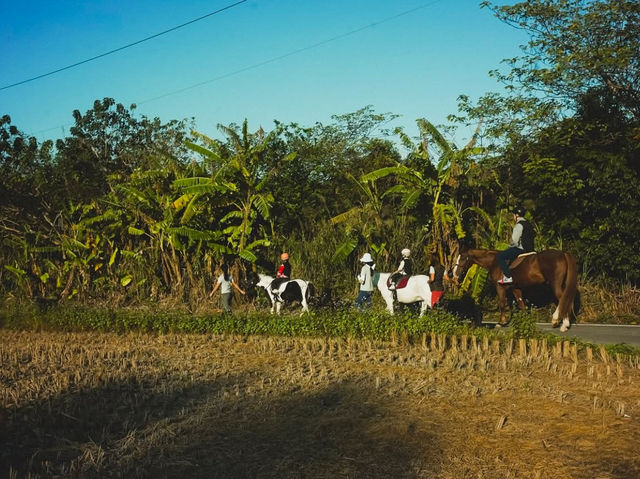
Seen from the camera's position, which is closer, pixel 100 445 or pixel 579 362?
pixel 100 445

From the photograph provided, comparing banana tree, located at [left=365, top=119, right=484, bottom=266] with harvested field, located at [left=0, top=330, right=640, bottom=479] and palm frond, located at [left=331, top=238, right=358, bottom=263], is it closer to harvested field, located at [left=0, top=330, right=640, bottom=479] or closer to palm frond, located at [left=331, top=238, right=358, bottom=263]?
palm frond, located at [left=331, top=238, right=358, bottom=263]

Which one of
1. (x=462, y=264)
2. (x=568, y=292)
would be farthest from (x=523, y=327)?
(x=462, y=264)

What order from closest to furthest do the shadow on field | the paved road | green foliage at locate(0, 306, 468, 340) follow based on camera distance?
the shadow on field, the paved road, green foliage at locate(0, 306, 468, 340)

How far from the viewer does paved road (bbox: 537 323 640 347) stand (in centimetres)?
1141

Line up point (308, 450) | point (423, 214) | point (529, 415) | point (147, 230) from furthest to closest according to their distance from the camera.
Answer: point (147, 230) → point (423, 214) → point (529, 415) → point (308, 450)

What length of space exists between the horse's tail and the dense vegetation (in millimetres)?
2045

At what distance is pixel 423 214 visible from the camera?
55.2 ft

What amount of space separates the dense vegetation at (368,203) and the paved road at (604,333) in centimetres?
176

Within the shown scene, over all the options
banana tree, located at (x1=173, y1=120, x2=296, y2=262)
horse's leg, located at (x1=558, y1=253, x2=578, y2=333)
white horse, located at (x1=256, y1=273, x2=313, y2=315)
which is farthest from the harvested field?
banana tree, located at (x1=173, y1=120, x2=296, y2=262)

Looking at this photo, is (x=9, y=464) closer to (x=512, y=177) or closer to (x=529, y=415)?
(x=529, y=415)

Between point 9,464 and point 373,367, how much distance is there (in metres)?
4.97

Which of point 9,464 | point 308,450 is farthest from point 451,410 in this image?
point 9,464

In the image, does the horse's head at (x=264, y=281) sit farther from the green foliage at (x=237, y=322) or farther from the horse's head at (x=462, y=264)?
the horse's head at (x=462, y=264)

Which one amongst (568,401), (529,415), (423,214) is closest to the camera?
(529,415)
